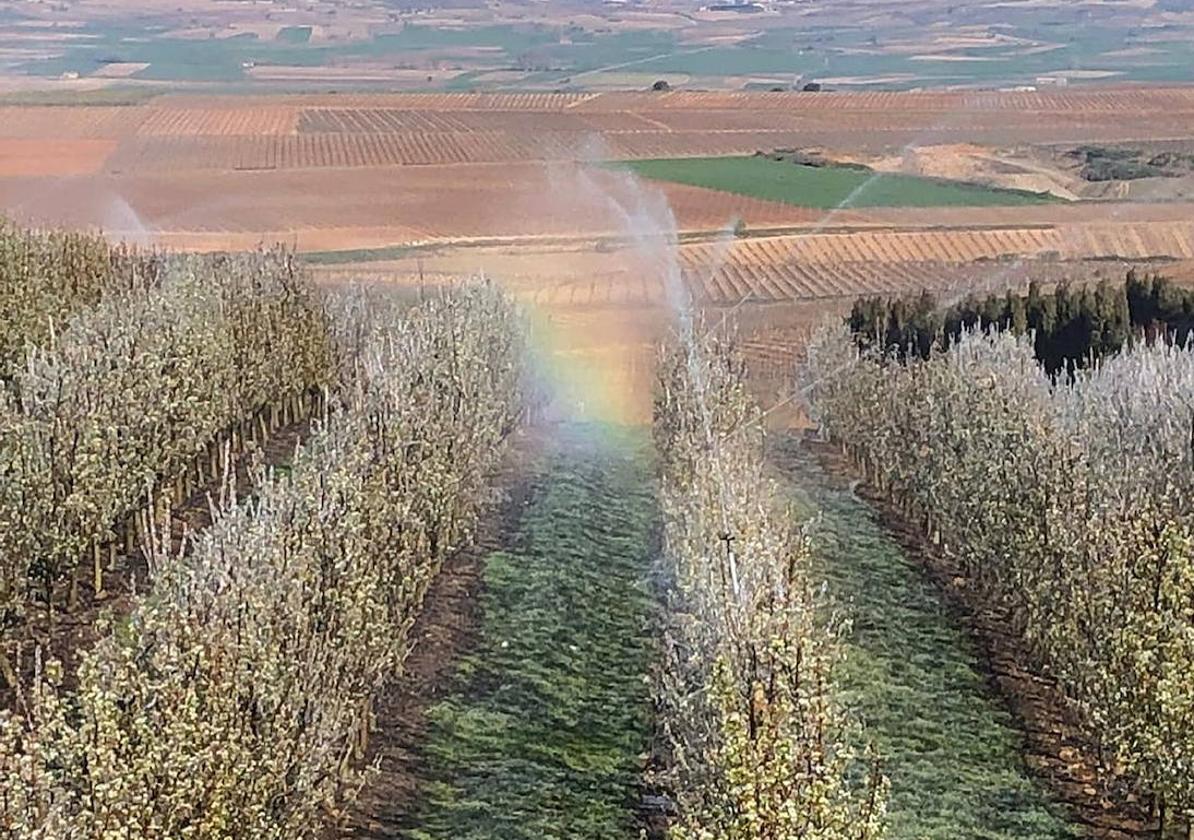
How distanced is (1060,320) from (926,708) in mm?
18765

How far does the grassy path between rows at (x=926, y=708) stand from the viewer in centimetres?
1485

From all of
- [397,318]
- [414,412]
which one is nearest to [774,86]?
[397,318]

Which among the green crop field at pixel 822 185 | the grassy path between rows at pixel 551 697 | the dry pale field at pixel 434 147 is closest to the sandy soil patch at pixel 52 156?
the dry pale field at pixel 434 147

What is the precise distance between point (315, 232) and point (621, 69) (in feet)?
206

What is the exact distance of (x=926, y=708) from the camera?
17.6 meters

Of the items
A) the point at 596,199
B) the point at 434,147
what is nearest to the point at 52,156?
the point at 434,147

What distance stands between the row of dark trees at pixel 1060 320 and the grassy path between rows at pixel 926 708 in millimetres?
10103

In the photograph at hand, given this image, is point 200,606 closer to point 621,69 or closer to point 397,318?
point 397,318

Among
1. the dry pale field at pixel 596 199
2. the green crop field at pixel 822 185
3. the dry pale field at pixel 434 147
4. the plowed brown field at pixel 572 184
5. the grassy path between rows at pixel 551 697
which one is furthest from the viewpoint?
the green crop field at pixel 822 185

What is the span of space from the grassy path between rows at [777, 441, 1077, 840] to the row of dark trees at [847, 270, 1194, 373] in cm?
1010

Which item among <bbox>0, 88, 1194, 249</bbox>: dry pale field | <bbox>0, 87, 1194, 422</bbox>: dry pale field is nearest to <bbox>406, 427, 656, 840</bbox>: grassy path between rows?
<bbox>0, 87, 1194, 422</bbox>: dry pale field

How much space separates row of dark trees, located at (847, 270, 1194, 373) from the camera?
33625mm

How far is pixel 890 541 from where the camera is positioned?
82.6 ft

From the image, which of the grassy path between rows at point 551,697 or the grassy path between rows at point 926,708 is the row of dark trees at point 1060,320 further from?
the grassy path between rows at point 551,697
